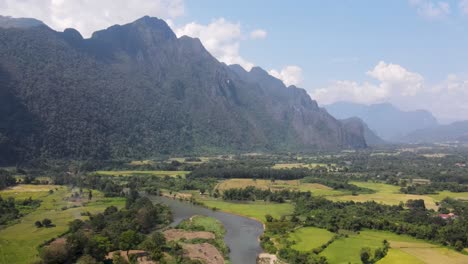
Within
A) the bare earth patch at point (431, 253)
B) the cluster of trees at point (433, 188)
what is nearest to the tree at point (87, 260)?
the bare earth patch at point (431, 253)

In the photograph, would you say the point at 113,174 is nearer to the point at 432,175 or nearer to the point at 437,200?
the point at 437,200

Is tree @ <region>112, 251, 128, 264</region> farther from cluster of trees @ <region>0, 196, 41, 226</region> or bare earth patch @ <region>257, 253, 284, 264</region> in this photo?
cluster of trees @ <region>0, 196, 41, 226</region>

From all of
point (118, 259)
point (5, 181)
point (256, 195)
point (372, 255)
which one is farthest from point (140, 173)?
point (372, 255)

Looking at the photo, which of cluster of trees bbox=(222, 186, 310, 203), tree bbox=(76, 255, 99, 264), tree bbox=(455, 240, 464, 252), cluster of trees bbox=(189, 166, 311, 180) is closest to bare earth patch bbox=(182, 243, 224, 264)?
tree bbox=(76, 255, 99, 264)

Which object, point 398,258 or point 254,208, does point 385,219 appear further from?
point 254,208

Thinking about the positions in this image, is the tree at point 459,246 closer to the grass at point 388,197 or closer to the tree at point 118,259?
the grass at point 388,197

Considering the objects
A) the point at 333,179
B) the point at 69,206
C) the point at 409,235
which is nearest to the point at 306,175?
the point at 333,179

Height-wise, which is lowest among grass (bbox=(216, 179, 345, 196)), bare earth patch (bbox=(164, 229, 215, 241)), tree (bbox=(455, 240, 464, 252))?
bare earth patch (bbox=(164, 229, 215, 241))
